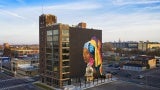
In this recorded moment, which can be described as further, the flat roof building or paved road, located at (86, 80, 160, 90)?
the flat roof building

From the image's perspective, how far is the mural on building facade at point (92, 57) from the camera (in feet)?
270

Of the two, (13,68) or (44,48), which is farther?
(13,68)

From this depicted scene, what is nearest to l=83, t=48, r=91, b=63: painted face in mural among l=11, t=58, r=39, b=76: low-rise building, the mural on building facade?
the mural on building facade

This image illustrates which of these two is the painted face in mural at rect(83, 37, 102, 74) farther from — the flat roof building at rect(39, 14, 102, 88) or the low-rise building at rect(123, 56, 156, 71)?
the low-rise building at rect(123, 56, 156, 71)

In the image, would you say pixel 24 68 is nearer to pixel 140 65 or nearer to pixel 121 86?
pixel 121 86

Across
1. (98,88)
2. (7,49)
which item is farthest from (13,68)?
(7,49)

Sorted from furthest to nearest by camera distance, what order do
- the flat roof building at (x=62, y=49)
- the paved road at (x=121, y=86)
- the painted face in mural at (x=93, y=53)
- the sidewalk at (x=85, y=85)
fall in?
the painted face in mural at (x=93, y=53) → the flat roof building at (x=62, y=49) → the paved road at (x=121, y=86) → the sidewalk at (x=85, y=85)

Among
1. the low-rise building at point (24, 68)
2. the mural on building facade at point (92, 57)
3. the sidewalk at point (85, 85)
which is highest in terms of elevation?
the mural on building facade at point (92, 57)

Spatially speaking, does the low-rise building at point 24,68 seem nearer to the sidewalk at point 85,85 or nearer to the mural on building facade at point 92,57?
the mural on building facade at point 92,57

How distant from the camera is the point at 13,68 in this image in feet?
374

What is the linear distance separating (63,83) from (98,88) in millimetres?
12635

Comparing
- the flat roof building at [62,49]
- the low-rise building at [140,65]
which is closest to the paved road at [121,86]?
the flat roof building at [62,49]

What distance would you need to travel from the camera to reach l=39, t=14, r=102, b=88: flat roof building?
2911 inches

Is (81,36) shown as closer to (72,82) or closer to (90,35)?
(90,35)
